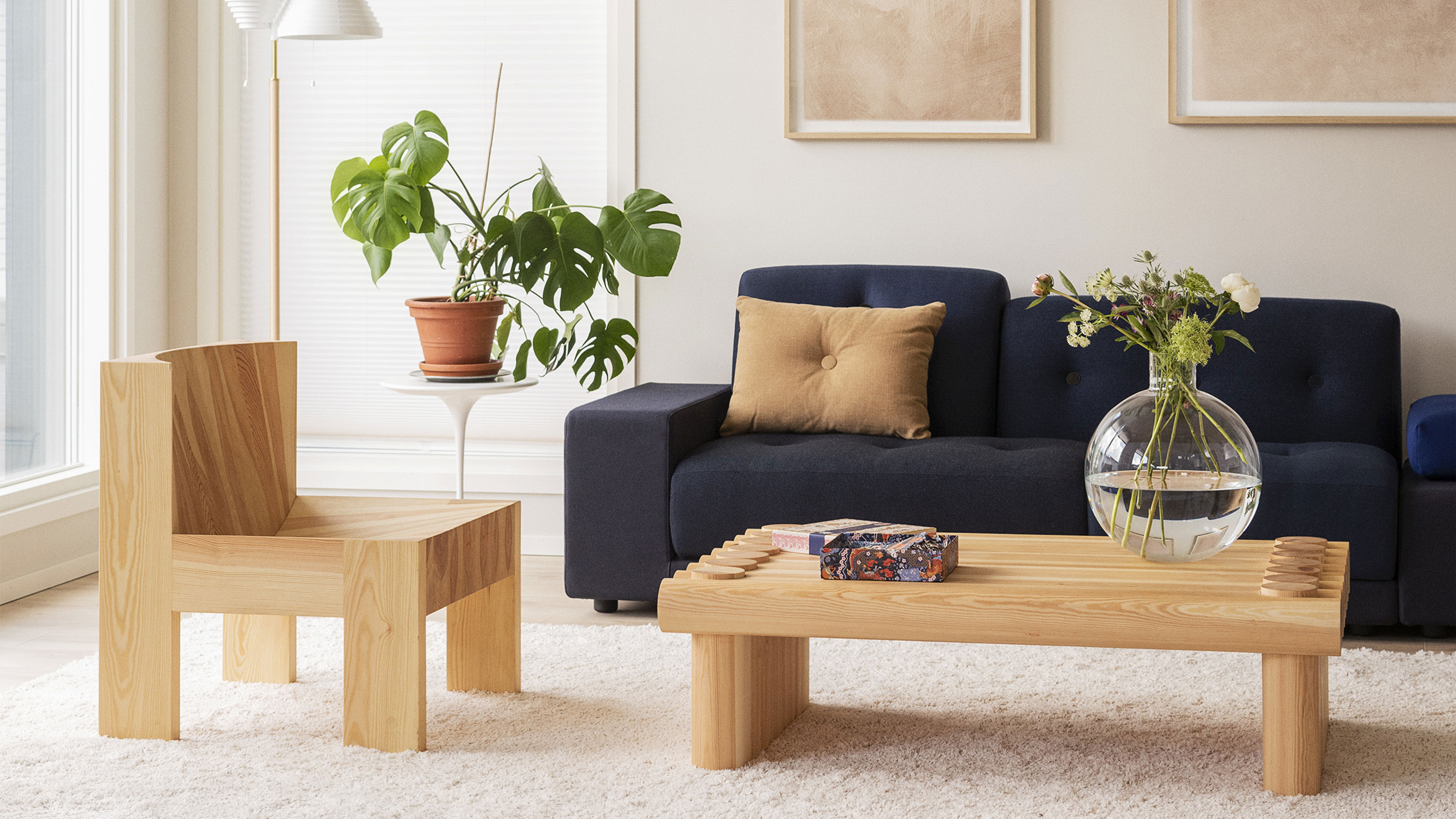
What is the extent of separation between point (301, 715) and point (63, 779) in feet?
1.49

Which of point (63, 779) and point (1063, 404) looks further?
point (1063, 404)

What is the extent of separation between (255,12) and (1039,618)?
8.67ft

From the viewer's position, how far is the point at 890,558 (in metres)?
2.22

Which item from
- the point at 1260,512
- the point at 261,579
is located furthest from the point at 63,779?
the point at 1260,512

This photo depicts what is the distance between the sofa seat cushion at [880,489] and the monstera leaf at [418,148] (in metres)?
1.02

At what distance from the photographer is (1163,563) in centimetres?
229

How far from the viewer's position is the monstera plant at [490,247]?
3.59 m

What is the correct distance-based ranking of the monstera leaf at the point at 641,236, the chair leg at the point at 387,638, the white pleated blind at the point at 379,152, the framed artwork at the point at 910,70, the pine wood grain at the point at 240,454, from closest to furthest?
the chair leg at the point at 387,638 → the pine wood grain at the point at 240,454 → the monstera leaf at the point at 641,236 → the framed artwork at the point at 910,70 → the white pleated blind at the point at 379,152

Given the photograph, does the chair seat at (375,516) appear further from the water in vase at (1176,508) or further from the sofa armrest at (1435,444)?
the sofa armrest at (1435,444)

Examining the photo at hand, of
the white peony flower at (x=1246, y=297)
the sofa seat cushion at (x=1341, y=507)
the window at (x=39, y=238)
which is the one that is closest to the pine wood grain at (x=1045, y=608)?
the white peony flower at (x=1246, y=297)

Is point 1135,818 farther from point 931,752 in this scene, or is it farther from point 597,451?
point 597,451

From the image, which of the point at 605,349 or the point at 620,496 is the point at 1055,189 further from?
the point at 620,496

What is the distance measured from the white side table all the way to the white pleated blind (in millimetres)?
786

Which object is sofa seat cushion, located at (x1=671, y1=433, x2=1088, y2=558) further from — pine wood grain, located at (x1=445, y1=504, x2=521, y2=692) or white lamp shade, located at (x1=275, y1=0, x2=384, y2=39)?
white lamp shade, located at (x1=275, y1=0, x2=384, y2=39)
